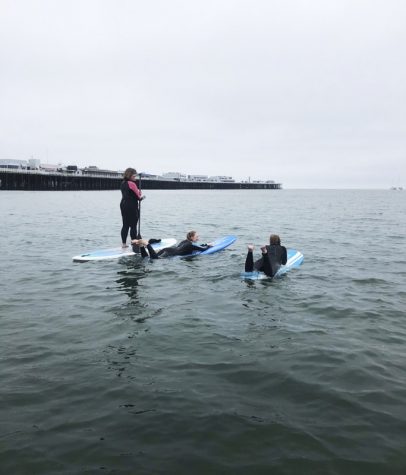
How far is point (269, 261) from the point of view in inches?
455

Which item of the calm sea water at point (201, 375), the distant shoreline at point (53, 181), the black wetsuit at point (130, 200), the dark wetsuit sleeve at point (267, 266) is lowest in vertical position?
the calm sea water at point (201, 375)

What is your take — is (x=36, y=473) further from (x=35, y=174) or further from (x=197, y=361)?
(x=35, y=174)

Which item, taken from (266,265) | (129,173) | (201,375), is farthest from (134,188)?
(201,375)

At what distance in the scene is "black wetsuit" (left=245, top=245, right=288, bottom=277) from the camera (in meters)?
11.6

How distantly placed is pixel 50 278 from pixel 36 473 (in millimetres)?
8499

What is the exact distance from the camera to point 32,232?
2309 cm

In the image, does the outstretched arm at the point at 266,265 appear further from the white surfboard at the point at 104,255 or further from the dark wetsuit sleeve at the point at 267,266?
the white surfboard at the point at 104,255

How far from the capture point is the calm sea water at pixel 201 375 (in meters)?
4.16

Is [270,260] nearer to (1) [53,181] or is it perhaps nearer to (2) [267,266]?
(2) [267,266]

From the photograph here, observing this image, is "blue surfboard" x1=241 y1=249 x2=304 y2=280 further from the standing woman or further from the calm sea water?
the standing woman

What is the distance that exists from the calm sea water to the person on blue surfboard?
474mm

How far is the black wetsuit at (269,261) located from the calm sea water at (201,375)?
1.51ft

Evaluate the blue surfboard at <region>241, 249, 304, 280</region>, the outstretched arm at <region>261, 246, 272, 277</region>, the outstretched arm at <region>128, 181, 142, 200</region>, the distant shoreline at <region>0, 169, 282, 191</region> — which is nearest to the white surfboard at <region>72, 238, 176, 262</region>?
the outstretched arm at <region>128, 181, 142, 200</region>

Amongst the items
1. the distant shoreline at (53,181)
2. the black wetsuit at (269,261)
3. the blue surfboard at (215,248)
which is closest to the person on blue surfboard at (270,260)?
the black wetsuit at (269,261)
